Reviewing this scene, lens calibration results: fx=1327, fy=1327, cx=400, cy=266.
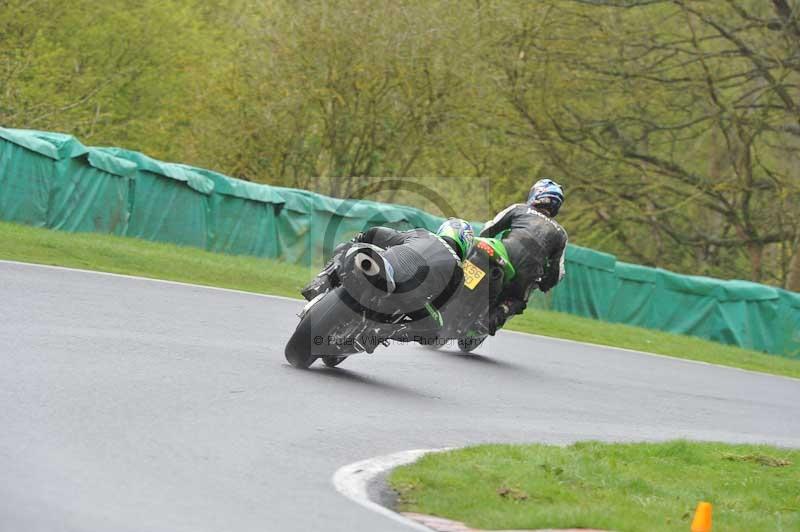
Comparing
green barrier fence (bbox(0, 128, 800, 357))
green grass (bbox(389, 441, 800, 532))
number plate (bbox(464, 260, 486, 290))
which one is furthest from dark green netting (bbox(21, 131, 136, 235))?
green grass (bbox(389, 441, 800, 532))

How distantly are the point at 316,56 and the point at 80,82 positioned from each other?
437 inches

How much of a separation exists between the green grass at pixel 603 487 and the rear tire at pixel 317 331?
6.02 ft

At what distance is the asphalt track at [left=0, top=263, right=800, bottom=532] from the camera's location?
5727mm

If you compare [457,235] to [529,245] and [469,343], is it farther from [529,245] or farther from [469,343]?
[469,343]

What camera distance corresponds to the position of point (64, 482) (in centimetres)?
566

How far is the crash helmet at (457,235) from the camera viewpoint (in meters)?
10.1

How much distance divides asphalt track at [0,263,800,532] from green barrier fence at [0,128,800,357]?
5593mm

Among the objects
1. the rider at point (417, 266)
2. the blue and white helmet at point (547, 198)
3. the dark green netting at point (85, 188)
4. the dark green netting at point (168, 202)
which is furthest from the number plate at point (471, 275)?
the dark green netting at point (168, 202)

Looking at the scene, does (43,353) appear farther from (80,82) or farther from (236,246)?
(80,82)

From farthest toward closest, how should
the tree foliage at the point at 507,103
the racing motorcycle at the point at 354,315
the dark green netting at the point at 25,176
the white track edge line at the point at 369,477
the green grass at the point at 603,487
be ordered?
1. the tree foliage at the point at 507,103
2. the dark green netting at the point at 25,176
3. the racing motorcycle at the point at 354,315
4. the green grass at the point at 603,487
5. the white track edge line at the point at 369,477

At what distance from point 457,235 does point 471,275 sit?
5.27ft

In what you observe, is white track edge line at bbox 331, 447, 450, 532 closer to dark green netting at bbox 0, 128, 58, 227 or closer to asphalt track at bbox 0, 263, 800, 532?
asphalt track at bbox 0, 263, 800, 532

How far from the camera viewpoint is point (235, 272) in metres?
18.8

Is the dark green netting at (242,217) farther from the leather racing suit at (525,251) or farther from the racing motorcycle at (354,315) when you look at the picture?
the racing motorcycle at (354,315)
